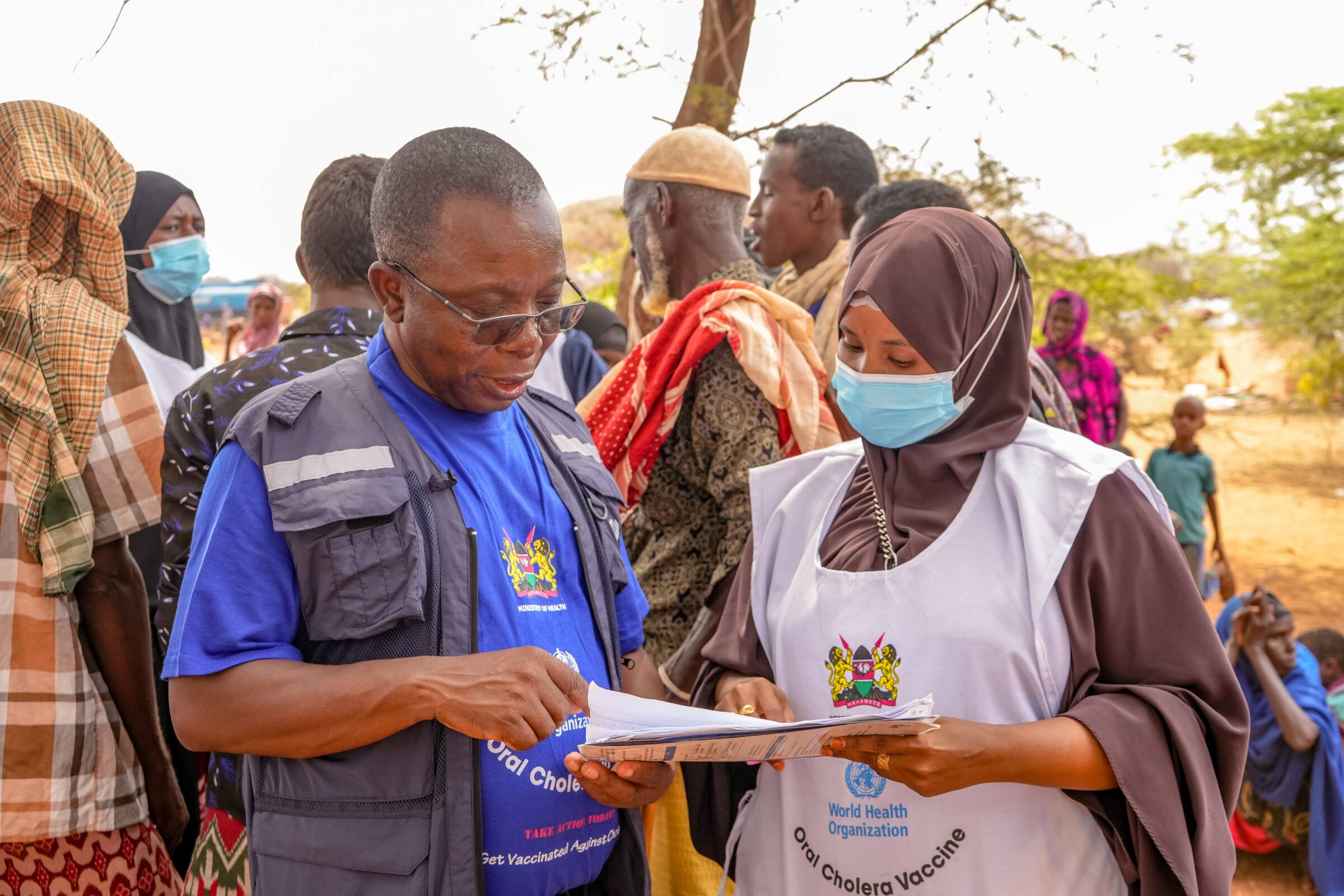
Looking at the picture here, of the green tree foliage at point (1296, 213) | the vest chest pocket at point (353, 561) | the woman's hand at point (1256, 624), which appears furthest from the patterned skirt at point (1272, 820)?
the green tree foliage at point (1296, 213)

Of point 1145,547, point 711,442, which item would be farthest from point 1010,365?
point 711,442

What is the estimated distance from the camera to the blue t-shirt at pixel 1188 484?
8492mm

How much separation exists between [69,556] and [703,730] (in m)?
1.68

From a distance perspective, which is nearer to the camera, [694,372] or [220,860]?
[220,860]

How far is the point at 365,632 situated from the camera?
161 centimetres

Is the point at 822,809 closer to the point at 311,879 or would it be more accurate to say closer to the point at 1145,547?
the point at 1145,547

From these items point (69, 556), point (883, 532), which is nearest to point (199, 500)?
point (69, 556)

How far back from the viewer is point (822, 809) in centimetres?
207

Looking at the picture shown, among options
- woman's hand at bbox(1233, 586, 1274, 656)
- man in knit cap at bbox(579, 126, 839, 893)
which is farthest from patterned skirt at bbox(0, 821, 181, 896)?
woman's hand at bbox(1233, 586, 1274, 656)

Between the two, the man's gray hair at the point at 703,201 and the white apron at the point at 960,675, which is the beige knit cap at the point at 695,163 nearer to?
the man's gray hair at the point at 703,201

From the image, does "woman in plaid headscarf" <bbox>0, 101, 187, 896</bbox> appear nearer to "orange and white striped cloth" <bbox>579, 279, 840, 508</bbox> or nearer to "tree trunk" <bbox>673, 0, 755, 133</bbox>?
"orange and white striped cloth" <bbox>579, 279, 840, 508</bbox>

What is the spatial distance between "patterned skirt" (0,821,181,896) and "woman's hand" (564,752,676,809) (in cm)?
142

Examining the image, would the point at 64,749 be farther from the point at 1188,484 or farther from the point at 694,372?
the point at 1188,484

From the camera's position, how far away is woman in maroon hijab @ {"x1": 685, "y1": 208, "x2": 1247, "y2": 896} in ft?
6.05
